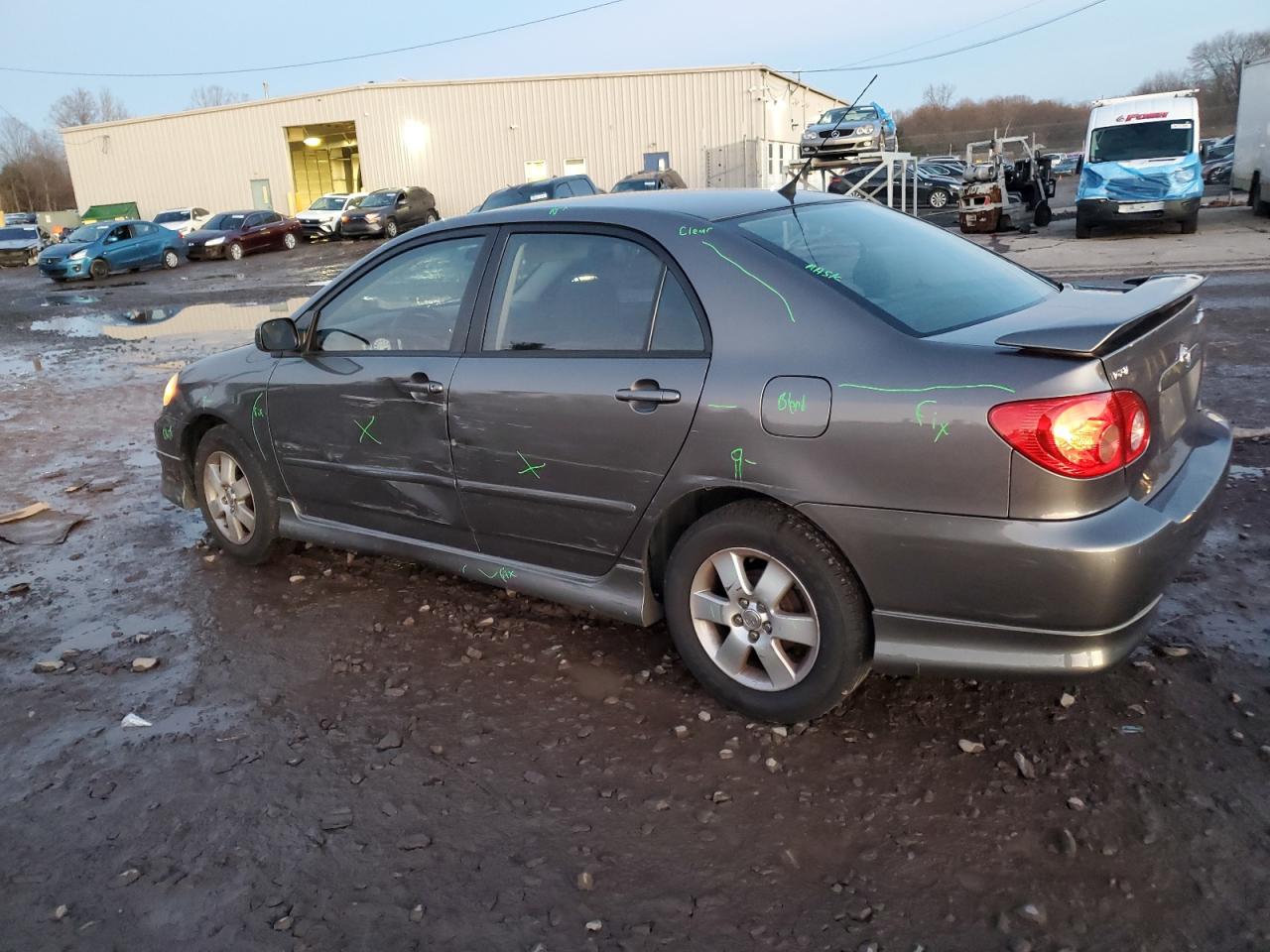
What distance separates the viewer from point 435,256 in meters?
3.99

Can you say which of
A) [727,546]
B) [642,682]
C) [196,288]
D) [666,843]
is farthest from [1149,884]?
[196,288]

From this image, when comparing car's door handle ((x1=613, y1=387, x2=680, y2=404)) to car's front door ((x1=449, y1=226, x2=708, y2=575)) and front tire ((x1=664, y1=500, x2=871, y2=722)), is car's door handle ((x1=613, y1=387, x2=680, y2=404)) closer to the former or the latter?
car's front door ((x1=449, y1=226, x2=708, y2=575))

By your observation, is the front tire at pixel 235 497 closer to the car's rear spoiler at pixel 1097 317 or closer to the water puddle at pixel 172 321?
the car's rear spoiler at pixel 1097 317

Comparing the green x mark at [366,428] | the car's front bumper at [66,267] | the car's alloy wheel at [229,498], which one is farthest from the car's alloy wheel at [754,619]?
the car's front bumper at [66,267]

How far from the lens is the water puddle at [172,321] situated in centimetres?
1466

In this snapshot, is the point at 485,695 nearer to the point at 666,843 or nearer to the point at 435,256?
the point at 666,843

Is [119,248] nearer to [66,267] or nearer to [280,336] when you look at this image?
[66,267]

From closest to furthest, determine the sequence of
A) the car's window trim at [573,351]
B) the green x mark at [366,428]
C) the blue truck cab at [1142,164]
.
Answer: the car's window trim at [573,351] → the green x mark at [366,428] → the blue truck cab at [1142,164]

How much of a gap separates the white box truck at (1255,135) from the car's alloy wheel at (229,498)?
23.0 m

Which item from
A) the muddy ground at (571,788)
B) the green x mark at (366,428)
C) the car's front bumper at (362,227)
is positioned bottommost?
the muddy ground at (571,788)

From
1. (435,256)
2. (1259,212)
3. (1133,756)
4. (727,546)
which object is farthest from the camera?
(1259,212)

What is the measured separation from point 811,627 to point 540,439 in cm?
116

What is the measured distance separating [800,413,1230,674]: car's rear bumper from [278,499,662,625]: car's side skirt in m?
0.83

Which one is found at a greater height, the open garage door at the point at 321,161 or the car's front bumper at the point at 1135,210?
the open garage door at the point at 321,161
